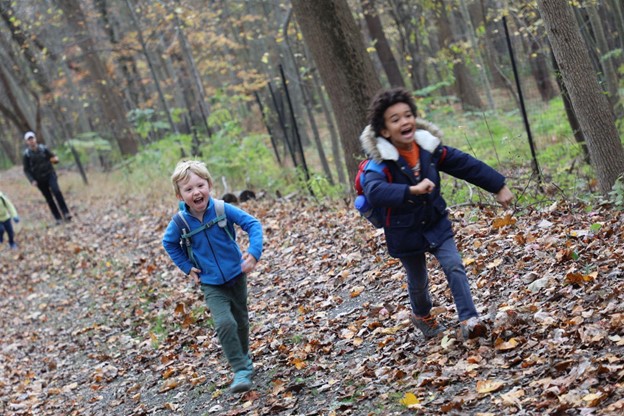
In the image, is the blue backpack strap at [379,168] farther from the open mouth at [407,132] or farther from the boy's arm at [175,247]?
the boy's arm at [175,247]

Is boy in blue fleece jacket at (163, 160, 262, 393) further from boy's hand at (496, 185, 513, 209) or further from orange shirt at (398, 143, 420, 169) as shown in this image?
boy's hand at (496, 185, 513, 209)

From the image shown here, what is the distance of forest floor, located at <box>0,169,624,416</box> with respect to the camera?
4.48 meters

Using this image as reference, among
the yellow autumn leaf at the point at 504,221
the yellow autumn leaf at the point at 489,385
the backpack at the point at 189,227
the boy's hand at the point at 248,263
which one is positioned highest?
the backpack at the point at 189,227

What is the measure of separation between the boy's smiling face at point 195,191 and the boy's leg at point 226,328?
68cm

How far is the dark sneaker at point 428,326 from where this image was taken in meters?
5.46

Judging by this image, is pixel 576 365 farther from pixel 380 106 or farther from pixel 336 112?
pixel 336 112

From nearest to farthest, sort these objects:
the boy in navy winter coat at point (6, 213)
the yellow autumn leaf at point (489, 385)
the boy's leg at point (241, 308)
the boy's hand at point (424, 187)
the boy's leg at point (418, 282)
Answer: the yellow autumn leaf at point (489, 385) → the boy's hand at point (424, 187) → the boy's leg at point (418, 282) → the boy's leg at point (241, 308) → the boy in navy winter coat at point (6, 213)

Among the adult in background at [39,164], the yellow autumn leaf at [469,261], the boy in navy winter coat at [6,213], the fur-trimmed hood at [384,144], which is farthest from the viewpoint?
the adult in background at [39,164]

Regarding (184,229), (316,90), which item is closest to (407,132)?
(184,229)

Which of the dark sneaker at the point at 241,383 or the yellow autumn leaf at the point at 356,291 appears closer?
the dark sneaker at the point at 241,383

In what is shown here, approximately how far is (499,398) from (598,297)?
1.34 m

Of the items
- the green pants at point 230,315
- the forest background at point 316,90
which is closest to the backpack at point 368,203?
the green pants at point 230,315

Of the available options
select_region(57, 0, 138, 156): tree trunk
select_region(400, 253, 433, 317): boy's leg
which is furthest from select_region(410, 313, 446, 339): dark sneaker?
select_region(57, 0, 138, 156): tree trunk

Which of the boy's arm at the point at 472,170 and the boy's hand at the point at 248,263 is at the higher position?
the boy's arm at the point at 472,170
